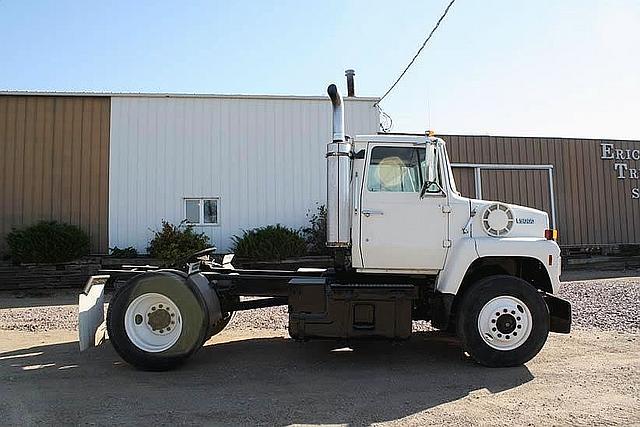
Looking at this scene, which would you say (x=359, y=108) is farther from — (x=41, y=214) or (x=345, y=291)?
(x=345, y=291)

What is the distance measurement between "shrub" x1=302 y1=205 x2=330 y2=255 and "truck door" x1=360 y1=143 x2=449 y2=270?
9.87 metres

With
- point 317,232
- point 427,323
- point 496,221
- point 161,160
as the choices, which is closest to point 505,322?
point 496,221

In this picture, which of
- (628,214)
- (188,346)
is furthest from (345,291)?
(628,214)

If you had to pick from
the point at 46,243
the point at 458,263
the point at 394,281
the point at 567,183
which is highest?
the point at 567,183

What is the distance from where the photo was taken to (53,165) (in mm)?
16984

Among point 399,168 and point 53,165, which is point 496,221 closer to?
point 399,168

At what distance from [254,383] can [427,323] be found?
4.48 metres

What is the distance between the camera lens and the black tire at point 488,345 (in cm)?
681

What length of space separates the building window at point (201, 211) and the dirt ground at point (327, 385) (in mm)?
8960

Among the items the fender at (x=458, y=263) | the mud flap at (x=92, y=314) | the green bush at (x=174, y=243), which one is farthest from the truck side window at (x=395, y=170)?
the green bush at (x=174, y=243)

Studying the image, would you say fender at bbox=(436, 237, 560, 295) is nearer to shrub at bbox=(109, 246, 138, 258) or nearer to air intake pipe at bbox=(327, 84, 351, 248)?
air intake pipe at bbox=(327, 84, 351, 248)

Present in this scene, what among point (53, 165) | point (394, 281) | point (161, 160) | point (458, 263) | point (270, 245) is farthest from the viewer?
point (161, 160)

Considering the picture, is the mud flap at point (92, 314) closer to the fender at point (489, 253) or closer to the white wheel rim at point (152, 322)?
the white wheel rim at point (152, 322)

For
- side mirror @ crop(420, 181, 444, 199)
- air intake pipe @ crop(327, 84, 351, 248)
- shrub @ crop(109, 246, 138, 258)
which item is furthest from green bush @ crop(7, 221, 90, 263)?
side mirror @ crop(420, 181, 444, 199)
